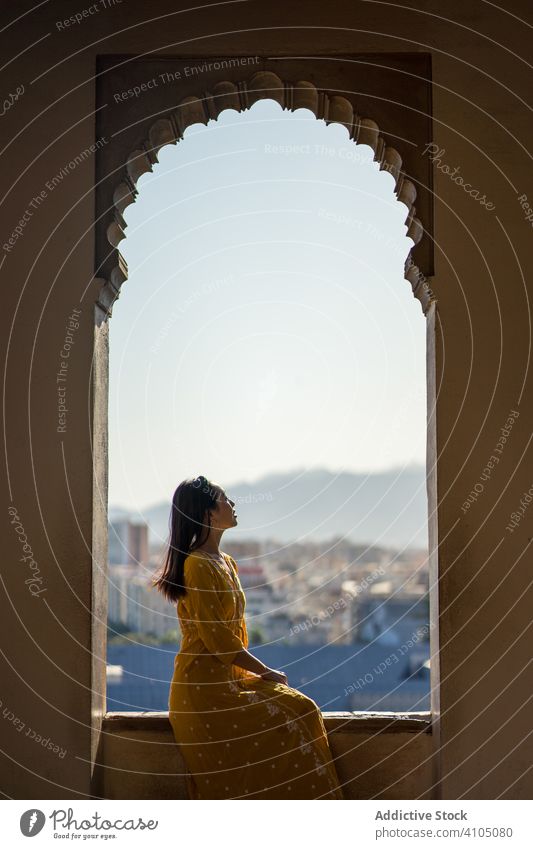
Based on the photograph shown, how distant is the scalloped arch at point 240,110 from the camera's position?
4453 mm

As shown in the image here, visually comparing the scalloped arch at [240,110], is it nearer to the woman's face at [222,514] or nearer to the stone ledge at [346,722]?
the woman's face at [222,514]

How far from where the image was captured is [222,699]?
406 cm

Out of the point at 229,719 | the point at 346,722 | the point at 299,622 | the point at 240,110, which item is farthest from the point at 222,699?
the point at 299,622

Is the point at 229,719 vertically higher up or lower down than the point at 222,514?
lower down

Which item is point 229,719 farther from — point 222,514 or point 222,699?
point 222,514

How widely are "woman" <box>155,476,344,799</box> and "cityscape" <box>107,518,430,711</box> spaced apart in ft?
48.3

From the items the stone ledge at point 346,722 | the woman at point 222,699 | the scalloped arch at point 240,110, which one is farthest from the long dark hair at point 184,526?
the scalloped arch at point 240,110

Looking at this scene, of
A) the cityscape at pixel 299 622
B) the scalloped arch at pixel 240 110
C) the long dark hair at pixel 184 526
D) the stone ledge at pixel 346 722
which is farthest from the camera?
the cityscape at pixel 299 622

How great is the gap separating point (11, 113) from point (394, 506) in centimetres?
5485

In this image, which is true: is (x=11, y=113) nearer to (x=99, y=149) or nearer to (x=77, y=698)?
(x=99, y=149)

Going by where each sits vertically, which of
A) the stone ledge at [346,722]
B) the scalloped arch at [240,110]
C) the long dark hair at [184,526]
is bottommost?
the stone ledge at [346,722]

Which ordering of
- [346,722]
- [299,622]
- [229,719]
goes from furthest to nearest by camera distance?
1. [299,622]
2. [346,722]
3. [229,719]

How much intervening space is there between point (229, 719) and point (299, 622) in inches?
1155

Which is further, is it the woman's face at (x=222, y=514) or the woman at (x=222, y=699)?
the woman's face at (x=222, y=514)
